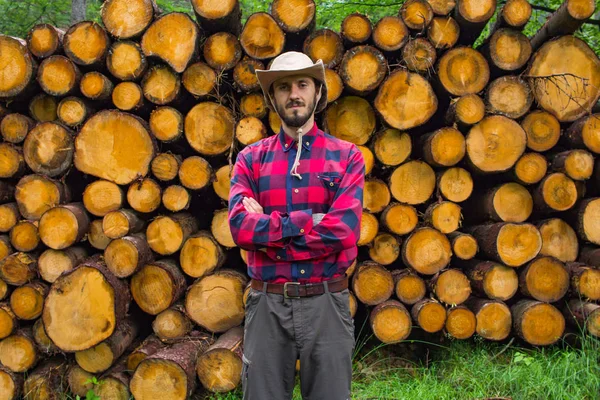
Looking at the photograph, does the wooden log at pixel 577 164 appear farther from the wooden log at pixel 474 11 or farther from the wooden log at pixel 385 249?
the wooden log at pixel 385 249

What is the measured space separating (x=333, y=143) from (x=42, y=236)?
95.0 inches

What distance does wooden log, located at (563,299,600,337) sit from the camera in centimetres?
338

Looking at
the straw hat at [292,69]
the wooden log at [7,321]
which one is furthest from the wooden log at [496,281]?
the wooden log at [7,321]

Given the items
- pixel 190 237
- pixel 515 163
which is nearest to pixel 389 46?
pixel 515 163

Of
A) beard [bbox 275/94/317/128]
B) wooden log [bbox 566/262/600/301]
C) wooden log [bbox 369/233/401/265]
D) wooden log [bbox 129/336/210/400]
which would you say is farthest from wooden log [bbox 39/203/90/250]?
wooden log [bbox 566/262/600/301]

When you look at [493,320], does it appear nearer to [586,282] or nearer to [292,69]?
→ [586,282]

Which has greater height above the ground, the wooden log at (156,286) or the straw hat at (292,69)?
the straw hat at (292,69)

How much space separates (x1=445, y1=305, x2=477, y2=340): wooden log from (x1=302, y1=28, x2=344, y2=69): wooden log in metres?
2.07

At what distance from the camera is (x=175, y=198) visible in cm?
358

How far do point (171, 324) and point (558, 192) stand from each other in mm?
3067

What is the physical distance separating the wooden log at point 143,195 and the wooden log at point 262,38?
4.07 feet

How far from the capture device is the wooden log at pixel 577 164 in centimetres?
351

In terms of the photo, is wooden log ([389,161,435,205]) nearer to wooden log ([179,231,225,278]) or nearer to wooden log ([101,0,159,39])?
wooden log ([179,231,225,278])

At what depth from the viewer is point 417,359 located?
12.8 ft
